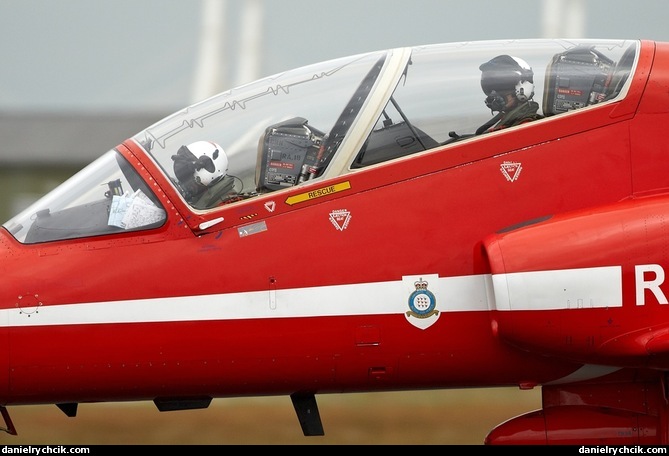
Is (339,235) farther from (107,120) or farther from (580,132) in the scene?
(107,120)

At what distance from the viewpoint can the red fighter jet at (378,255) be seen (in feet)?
16.4

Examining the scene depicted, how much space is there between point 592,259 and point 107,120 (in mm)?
12749

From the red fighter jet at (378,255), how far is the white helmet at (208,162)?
0.02 metres

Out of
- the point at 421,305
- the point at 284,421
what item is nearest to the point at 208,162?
the point at 421,305

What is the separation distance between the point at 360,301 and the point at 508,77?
1576 mm

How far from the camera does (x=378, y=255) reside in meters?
5.14

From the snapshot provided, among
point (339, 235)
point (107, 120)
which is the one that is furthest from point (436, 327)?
point (107, 120)

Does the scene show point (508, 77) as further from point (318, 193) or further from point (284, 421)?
point (284, 421)

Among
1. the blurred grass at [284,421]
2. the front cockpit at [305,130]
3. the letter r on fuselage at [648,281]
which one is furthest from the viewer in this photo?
the blurred grass at [284,421]

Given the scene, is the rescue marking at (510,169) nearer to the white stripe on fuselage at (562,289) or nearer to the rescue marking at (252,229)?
the white stripe on fuselage at (562,289)

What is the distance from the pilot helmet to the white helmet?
154 centimetres

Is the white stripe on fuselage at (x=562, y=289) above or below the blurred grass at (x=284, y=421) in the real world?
above

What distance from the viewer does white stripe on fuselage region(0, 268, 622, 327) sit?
4957mm

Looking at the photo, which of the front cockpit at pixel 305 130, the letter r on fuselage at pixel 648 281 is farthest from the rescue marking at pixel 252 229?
the letter r on fuselage at pixel 648 281
